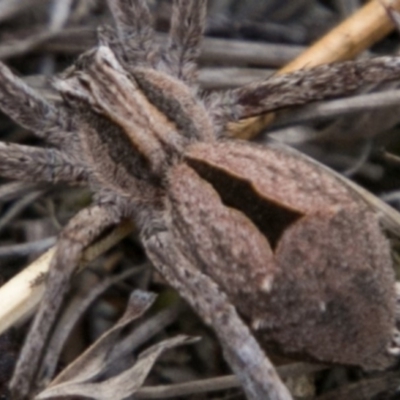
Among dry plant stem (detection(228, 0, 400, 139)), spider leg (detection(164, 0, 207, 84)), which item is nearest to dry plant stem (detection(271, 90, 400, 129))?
dry plant stem (detection(228, 0, 400, 139))

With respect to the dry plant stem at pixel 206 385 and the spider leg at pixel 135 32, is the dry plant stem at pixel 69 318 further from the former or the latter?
the spider leg at pixel 135 32

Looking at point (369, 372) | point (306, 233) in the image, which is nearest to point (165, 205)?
point (306, 233)

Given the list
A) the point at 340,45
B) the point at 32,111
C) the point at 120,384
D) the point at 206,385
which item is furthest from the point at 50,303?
the point at 340,45

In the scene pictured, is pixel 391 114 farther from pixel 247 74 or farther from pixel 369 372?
pixel 369 372

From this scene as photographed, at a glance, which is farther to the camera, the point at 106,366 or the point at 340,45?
the point at 340,45

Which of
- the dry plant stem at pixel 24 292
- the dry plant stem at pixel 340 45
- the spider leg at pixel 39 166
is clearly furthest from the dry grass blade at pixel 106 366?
the dry plant stem at pixel 340 45

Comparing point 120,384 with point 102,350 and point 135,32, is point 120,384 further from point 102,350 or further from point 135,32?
point 135,32
